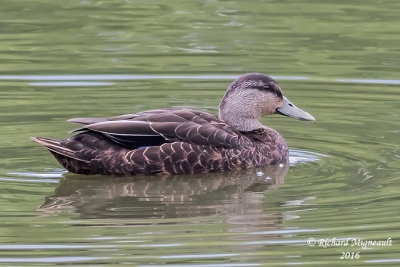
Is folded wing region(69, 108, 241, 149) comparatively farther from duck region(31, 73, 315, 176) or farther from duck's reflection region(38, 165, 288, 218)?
duck's reflection region(38, 165, 288, 218)

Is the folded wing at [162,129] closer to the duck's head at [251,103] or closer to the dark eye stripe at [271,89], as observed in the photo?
the duck's head at [251,103]

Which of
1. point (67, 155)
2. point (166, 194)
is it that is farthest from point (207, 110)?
point (166, 194)

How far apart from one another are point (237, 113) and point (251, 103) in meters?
0.19

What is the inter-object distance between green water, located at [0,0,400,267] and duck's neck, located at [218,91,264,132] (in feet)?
2.02

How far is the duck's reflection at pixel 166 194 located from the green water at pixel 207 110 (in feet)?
0.06

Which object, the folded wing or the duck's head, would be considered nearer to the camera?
the folded wing

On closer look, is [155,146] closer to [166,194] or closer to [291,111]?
[166,194]

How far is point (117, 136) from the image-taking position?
1123cm

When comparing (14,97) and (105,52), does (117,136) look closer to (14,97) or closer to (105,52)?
(14,97)

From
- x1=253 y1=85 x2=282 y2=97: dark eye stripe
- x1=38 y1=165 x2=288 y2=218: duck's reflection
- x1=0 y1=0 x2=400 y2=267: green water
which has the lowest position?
x1=38 y1=165 x2=288 y2=218: duck's reflection

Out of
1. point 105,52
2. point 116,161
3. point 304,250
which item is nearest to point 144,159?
point 116,161

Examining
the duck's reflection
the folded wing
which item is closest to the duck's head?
the folded wing

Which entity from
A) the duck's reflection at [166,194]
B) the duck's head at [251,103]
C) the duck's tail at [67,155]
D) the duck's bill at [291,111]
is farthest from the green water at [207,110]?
the duck's head at [251,103]

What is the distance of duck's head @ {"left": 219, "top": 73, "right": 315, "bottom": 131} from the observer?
12.2 metres
